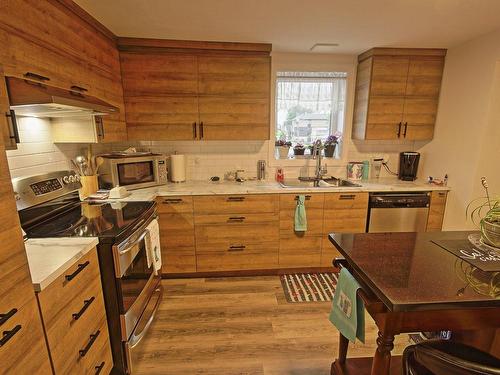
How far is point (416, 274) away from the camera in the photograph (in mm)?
1132

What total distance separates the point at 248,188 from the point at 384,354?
1856 millimetres

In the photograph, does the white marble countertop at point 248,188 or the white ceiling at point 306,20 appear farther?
the white marble countertop at point 248,188

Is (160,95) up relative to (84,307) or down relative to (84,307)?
up

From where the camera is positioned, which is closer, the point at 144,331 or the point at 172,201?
the point at 144,331

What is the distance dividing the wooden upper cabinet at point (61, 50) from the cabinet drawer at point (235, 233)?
4.04 feet

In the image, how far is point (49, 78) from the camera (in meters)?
1.61

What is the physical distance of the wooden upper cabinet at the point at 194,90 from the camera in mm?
2574

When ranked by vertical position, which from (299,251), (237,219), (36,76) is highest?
(36,76)

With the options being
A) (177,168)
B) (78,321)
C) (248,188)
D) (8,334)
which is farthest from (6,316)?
(177,168)

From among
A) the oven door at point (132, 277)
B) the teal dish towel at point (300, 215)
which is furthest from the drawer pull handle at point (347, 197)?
the oven door at point (132, 277)

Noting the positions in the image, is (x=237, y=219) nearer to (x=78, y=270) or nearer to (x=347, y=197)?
(x=347, y=197)

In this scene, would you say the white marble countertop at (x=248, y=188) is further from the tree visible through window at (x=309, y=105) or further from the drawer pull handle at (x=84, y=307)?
the drawer pull handle at (x=84, y=307)

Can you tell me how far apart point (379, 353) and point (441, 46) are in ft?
10.00

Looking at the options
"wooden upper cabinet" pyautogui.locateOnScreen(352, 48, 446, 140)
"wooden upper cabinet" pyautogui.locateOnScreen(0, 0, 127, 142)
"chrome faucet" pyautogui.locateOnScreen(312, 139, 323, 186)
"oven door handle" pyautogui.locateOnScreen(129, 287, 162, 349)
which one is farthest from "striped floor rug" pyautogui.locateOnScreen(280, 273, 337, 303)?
"wooden upper cabinet" pyautogui.locateOnScreen(0, 0, 127, 142)
